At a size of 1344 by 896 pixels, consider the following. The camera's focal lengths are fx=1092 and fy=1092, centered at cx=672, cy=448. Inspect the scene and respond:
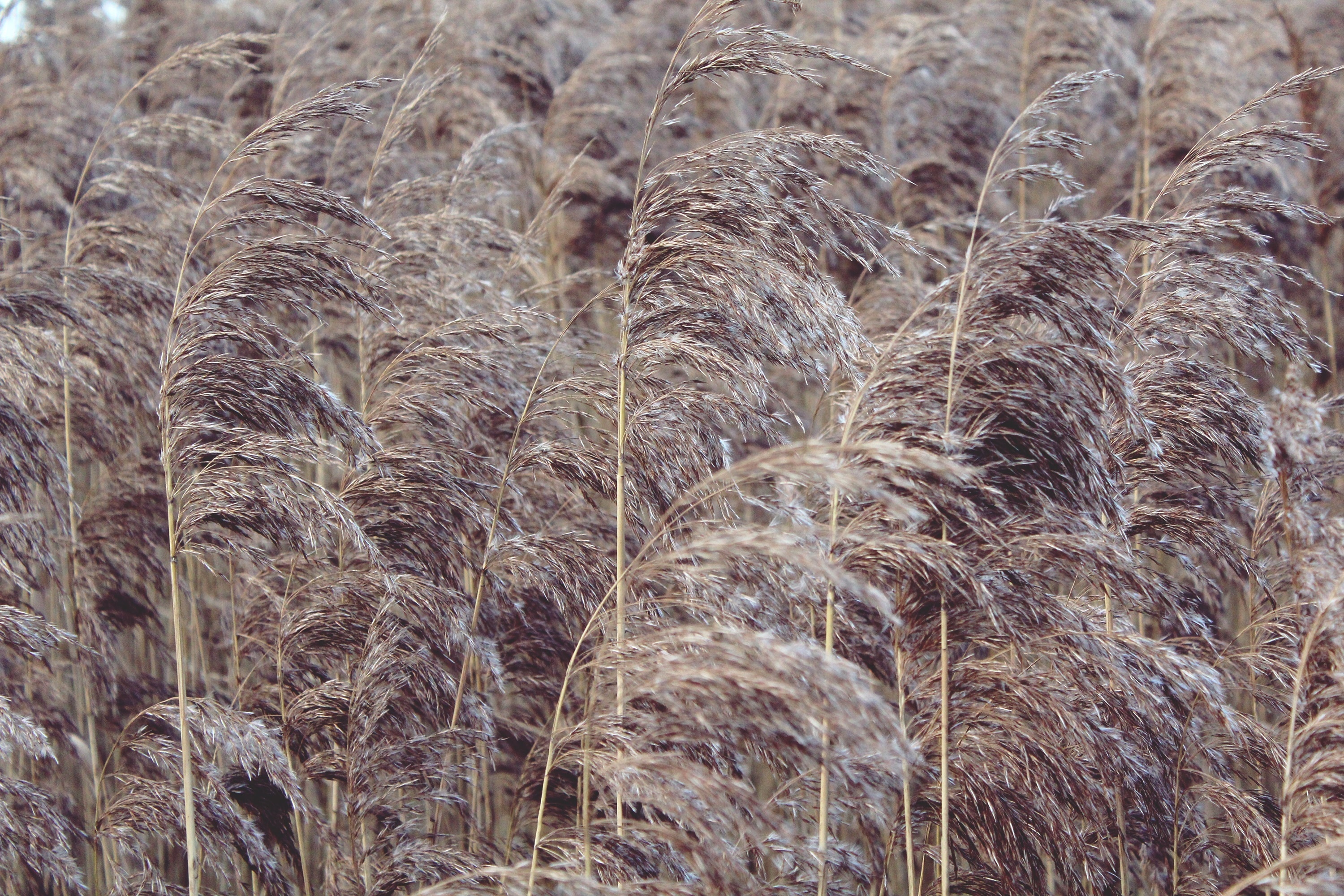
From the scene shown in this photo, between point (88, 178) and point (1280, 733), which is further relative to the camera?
point (88, 178)

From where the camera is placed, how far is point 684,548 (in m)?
2.16

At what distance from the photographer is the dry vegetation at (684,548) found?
2.43 m

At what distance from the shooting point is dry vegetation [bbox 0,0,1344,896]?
7.97 feet

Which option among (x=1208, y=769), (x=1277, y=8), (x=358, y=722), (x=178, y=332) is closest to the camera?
(x=178, y=332)

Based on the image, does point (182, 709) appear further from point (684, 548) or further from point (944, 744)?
point (944, 744)

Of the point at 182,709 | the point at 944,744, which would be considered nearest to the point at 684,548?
the point at 944,744

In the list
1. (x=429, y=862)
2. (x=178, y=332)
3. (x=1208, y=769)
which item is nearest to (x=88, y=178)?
(x=178, y=332)

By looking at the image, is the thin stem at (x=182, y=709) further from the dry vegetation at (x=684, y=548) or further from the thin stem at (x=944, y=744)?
the thin stem at (x=944, y=744)

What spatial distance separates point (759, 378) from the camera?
270 centimetres

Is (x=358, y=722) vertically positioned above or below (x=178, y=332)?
below

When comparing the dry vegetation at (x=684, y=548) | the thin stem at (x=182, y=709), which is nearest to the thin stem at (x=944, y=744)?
the dry vegetation at (x=684, y=548)

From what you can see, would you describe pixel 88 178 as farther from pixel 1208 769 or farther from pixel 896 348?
pixel 1208 769

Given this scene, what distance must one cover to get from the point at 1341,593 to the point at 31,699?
4107 millimetres

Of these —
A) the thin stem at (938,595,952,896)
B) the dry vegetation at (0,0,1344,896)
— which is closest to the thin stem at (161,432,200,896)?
the dry vegetation at (0,0,1344,896)
